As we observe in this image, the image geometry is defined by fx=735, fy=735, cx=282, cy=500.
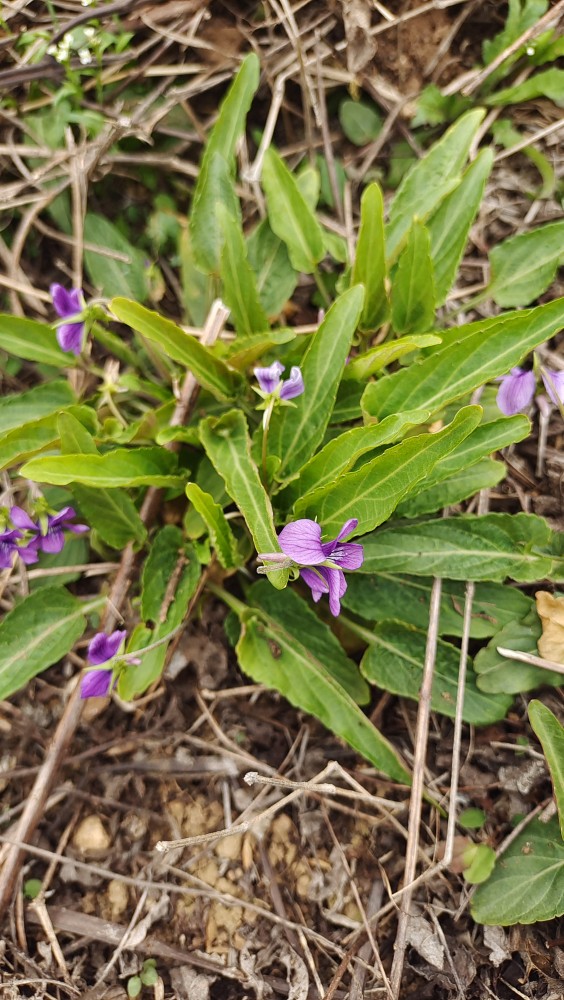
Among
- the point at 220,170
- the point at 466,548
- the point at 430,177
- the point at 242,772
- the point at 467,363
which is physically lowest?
the point at 242,772

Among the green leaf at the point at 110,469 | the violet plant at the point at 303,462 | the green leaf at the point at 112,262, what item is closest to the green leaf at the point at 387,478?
the violet plant at the point at 303,462

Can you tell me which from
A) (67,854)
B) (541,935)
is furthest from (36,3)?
(541,935)

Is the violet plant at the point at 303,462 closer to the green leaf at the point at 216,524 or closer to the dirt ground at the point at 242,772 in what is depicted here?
the green leaf at the point at 216,524

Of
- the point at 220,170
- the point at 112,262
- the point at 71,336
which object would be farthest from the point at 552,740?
the point at 112,262

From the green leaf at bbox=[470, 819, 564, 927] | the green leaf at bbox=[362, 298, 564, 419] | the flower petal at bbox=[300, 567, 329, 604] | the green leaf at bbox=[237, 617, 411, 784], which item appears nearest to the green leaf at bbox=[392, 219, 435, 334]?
the green leaf at bbox=[362, 298, 564, 419]

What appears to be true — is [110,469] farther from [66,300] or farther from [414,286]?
[414,286]
